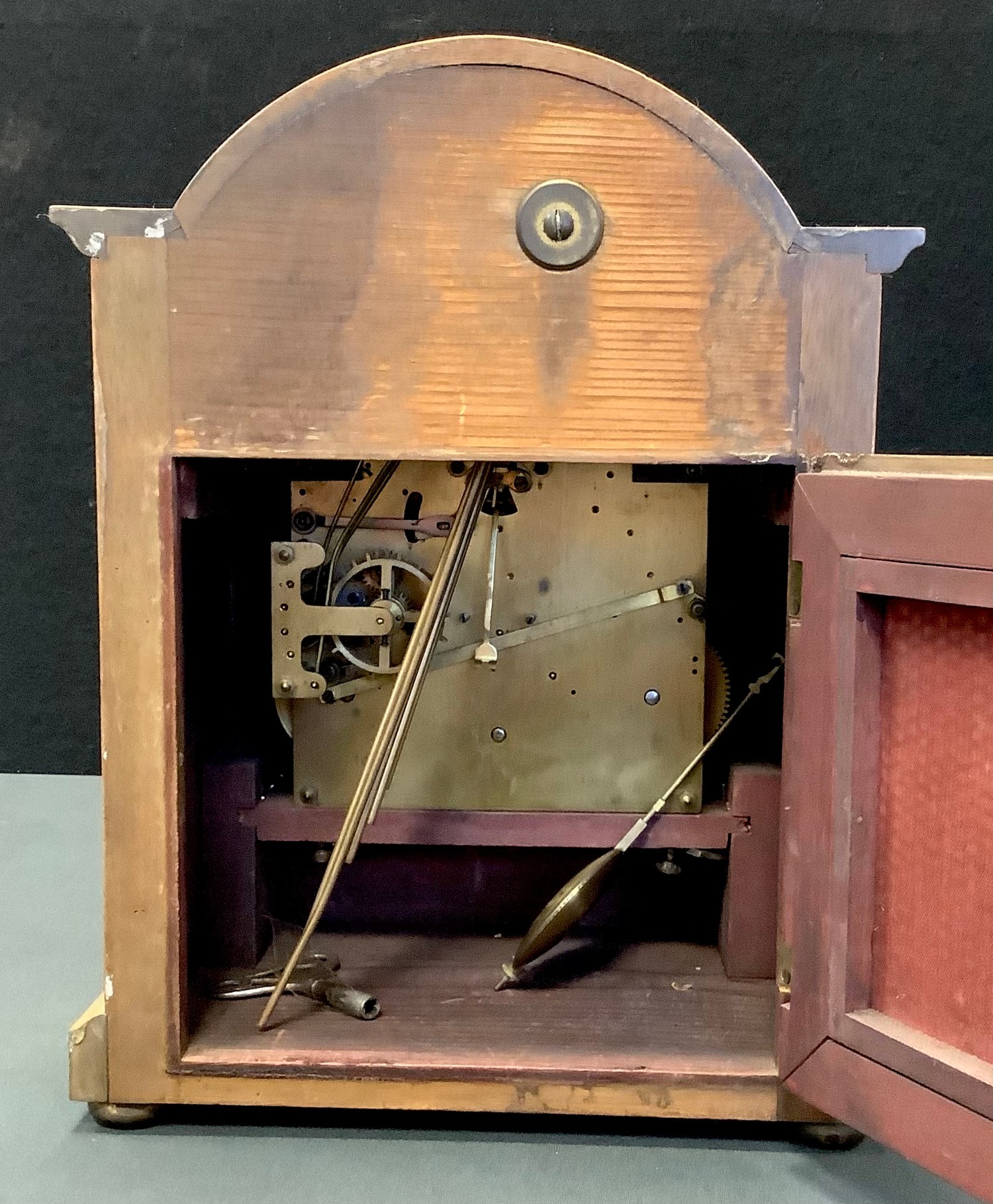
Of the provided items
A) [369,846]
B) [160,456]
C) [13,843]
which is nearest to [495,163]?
[160,456]

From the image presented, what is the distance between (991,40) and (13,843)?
6.64 feet

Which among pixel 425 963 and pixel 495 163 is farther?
A: pixel 425 963

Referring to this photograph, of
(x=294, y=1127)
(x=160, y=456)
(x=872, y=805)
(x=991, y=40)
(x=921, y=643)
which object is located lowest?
(x=294, y=1127)

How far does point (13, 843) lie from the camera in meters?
1.86

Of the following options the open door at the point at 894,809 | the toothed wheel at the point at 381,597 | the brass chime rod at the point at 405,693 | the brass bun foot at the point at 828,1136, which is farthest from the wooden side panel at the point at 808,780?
the toothed wheel at the point at 381,597

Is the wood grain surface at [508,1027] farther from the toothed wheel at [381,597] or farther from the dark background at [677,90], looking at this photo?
the dark background at [677,90]

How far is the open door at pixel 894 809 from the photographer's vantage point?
2.94 ft

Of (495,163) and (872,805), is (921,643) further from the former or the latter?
A: (495,163)

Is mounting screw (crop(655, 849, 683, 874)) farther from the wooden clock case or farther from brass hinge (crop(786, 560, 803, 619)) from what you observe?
brass hinge (crop(786, 560, 803, 619))

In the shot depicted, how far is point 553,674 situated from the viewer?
1.32 metres

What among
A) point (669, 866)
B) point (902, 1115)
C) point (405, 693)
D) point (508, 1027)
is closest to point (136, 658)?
point (405, 693)

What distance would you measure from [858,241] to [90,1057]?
3.35 ft

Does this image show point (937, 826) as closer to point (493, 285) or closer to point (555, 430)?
point (555, 430)

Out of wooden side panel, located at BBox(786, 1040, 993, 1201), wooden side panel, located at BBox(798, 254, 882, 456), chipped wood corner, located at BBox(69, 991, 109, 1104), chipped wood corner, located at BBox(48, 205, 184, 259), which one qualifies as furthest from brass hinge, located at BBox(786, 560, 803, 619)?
chipped wood corner, located at BBox(69, 991, 109, 1104)
